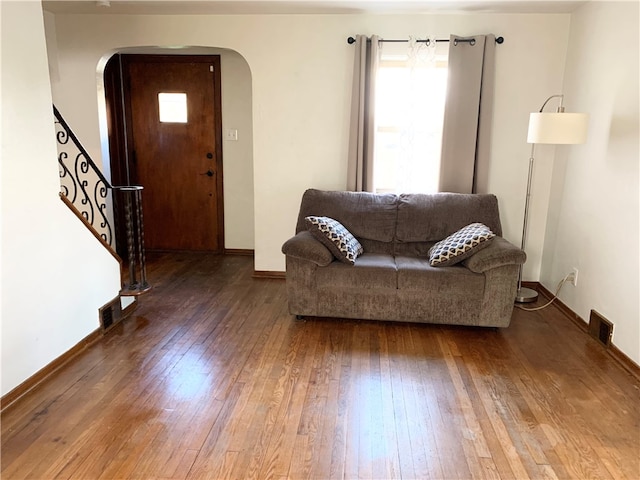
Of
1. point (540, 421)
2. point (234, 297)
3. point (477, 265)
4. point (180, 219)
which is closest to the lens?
point (540, 421)

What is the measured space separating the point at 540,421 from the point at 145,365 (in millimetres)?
2152

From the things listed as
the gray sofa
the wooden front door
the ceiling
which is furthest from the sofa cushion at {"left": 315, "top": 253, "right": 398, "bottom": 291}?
the wooden front door

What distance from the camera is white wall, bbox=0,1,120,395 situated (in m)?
2.19

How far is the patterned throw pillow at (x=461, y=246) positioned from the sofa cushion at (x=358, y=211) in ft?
1.67

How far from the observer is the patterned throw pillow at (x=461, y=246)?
314cm

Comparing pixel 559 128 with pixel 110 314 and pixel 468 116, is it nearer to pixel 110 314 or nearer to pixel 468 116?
pixel 468 116

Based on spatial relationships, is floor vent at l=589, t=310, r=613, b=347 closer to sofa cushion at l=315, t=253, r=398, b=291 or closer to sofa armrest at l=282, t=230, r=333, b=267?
sofa cushion at l=315, t=253, r=398, b=291

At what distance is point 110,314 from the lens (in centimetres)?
315

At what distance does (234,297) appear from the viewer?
3857 mm

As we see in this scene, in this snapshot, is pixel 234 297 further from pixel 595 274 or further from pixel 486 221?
pixel 595 274

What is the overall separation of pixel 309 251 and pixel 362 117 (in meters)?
1.43

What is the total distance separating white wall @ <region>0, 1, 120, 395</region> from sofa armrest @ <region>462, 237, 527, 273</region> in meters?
2.59

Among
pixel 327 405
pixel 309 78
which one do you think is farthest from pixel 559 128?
pixel 327 405

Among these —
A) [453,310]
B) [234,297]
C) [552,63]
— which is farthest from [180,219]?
[552,63]
